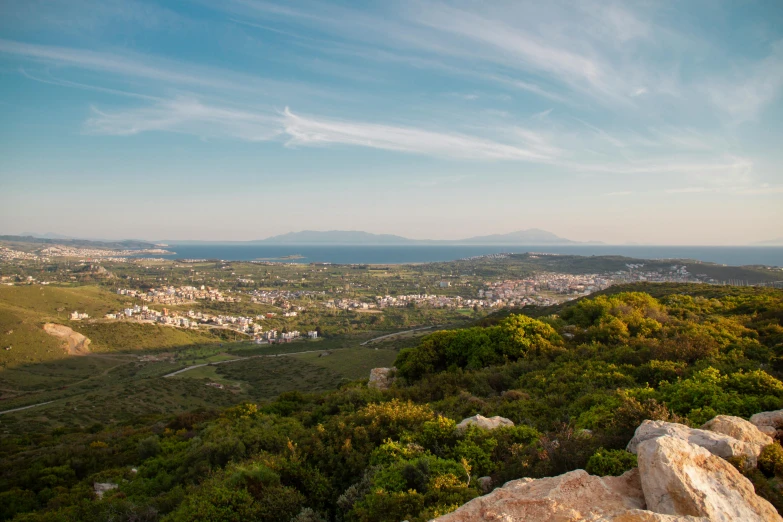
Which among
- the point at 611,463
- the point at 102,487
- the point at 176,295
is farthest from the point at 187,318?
the point at 611,463

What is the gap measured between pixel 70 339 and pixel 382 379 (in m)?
58.6

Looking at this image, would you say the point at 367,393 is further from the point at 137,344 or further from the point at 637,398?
the point at 137,344

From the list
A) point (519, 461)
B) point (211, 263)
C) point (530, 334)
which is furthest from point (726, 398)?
point (211, 263)

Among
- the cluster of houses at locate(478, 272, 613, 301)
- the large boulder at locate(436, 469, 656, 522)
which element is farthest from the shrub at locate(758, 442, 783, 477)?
the cluster of houses at locate(478, 272, 613, 301)

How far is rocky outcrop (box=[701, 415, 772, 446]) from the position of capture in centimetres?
504

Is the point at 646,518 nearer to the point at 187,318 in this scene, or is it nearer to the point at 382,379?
the point at 382,379

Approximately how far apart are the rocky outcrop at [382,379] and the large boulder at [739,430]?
11.2 m

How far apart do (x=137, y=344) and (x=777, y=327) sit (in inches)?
2773

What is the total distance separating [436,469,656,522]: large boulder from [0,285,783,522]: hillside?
82cm

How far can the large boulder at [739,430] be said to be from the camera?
Answer: 5043 millimetres

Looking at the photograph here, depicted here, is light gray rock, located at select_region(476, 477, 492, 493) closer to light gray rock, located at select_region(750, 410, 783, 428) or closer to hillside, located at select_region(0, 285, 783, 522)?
hillside, located at select_region(0, 285, 783, 522)

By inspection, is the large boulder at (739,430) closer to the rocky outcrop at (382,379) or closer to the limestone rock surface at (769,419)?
the limestone rock surface at (769,419)

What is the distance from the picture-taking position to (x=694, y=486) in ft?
12.0

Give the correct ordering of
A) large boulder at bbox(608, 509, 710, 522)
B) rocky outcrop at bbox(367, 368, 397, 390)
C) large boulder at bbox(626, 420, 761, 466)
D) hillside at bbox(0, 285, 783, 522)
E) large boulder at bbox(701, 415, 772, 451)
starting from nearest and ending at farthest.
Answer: large boulder at bbox(608, 509, 710, 522) < large boulder at bbox(626, 420, 761, 466) < large boulder at bbox(701, 415, 772, 451) < hillside at bbox(0, 285, 783, 522) < rocky outcrop at bbox(367, 368, 397, 390)
